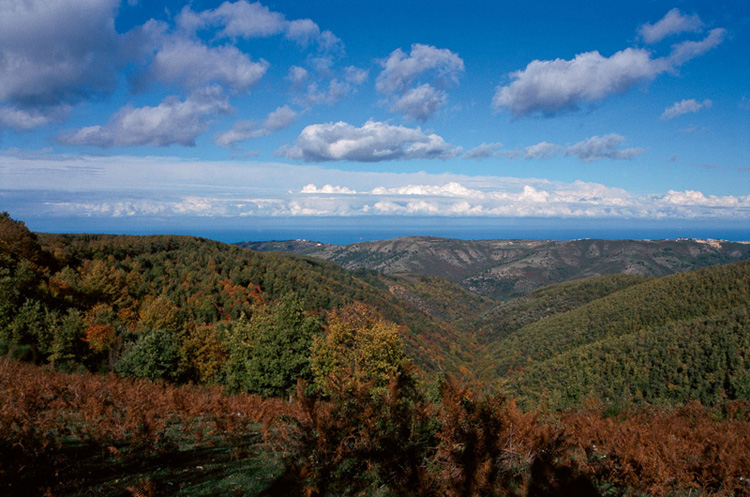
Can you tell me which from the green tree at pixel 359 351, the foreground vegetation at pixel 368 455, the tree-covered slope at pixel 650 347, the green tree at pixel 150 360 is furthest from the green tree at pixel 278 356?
the tree-covered slope at pixel 650 347

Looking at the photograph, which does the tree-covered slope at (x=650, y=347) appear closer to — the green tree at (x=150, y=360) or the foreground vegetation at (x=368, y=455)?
the foreground vegetation at (x=368, y=455)

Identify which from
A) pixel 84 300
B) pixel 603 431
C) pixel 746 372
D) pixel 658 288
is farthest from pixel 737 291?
pixel 84 300

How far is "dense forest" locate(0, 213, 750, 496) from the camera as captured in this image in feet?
24.0

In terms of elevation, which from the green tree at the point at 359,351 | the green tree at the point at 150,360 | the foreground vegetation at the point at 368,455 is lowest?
the green tree at the point at 150,360

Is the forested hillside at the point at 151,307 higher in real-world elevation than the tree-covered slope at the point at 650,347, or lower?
higher

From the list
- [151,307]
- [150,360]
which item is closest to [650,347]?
[150,360]

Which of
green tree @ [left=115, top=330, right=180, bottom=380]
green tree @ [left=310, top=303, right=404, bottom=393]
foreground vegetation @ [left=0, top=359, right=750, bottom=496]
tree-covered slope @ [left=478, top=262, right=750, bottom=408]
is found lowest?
tree-covered slope @ [left=478, top=262, right=750, bottom=408]

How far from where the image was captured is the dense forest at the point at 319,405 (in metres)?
7.31

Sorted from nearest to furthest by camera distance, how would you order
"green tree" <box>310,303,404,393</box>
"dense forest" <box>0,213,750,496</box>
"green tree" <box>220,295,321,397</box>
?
"dense forest" <box>0,213,750,496</box>
"green tree" <box>310,303,404,393</box>
"green tree" <box>220,295,321,397</box>

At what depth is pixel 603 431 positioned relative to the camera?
33.3 ft

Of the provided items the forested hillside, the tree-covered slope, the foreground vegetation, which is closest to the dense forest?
the foreground vegetation

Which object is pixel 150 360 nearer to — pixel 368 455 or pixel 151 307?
pixel 151 307

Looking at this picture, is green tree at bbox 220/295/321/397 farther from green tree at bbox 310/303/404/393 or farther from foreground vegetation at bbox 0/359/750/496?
foreground vegetation at bbox 0/359/750/496

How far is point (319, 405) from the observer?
9.10m
